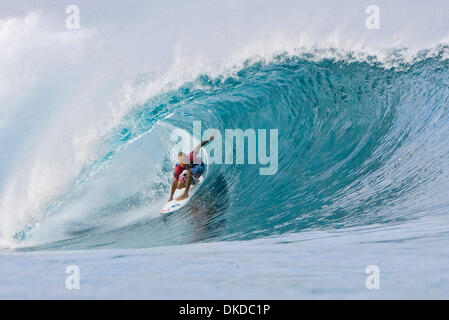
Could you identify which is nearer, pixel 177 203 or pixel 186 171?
pixel 177 203

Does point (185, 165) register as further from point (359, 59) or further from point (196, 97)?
point (359, 59)

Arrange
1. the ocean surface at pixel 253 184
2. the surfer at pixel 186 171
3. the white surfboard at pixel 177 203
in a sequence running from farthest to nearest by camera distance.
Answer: the surfer at pixel 186 171, the white surfboard at pixel 177 203, the ocean surface at pixel 253 184

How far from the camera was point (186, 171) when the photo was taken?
28.8ft

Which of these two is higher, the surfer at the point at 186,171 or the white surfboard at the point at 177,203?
the surfer at the point at 186,171

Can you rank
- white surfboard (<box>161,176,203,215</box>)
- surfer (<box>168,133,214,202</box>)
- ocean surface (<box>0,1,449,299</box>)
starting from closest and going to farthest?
ocean surface (<box>0,1,449,299</box>)
white surfboard (<box>161,176,203,215</box>)
surfer (<box>168,133,214,202</box>)

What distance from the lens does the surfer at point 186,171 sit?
867 centimetres

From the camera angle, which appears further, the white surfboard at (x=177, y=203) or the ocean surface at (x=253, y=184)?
the white surfboard at (x=177, y=203)

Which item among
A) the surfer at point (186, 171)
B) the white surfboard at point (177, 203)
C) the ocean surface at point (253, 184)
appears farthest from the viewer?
the surfer at point (186, 171)

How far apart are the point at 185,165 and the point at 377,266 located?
5495mm

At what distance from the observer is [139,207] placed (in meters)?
9.33

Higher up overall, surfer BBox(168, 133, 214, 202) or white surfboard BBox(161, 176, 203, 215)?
surfer BBox(168, 133, 214, 202)

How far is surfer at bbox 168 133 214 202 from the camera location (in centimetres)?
867

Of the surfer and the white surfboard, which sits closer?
the white surfboard
